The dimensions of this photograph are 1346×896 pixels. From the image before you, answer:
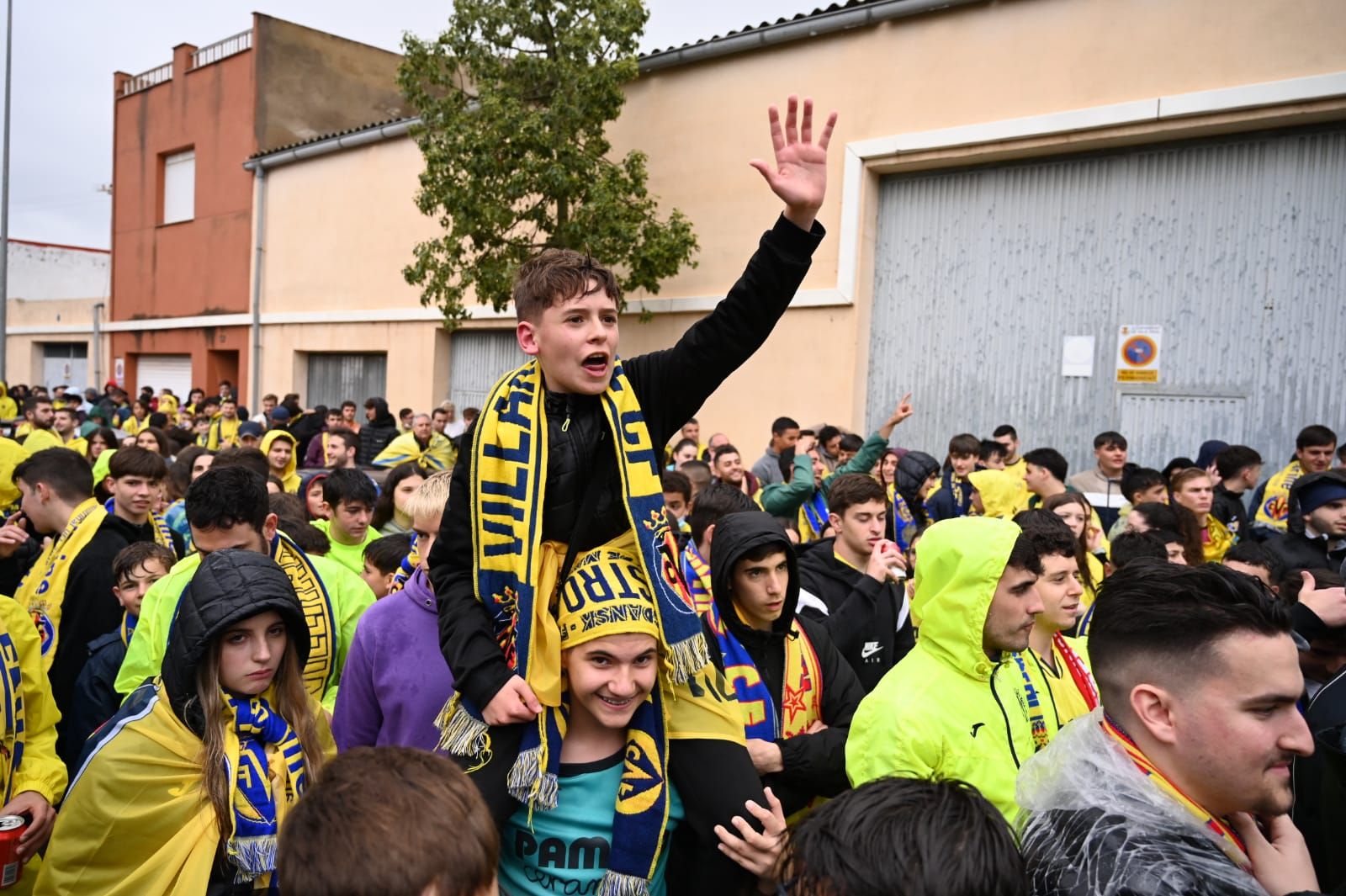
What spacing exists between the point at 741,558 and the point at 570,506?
→ 3.68 ft

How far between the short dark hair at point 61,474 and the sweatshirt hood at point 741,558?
3428 millimetres

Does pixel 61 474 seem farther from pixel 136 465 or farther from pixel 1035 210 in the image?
pixel 1035 210

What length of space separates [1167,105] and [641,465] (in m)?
9.79

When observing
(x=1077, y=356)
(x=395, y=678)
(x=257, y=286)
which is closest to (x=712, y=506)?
(x=395, y=678)

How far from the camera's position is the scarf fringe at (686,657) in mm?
2244

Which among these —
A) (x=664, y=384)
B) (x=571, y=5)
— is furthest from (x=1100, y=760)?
(x=571, y=5)

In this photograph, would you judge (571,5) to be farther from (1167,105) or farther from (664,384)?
(664,384)

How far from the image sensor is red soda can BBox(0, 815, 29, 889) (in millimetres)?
2645

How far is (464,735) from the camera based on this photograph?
7.27ft

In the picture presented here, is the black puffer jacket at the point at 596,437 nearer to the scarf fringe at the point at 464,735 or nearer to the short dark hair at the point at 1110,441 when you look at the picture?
the scarf fringe at the point at 464,735

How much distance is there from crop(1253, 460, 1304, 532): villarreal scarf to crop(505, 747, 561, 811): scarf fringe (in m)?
6.48

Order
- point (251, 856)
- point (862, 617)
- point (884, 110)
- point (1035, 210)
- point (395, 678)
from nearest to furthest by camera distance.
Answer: point (251, 856) → point (395, 678) → point (862, 617) → point (1035, 210) → point (884, 110)

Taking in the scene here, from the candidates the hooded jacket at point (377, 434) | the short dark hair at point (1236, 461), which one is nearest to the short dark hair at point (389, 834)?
the short dark hair at point (1236, 461)

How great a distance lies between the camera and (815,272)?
1259cm
